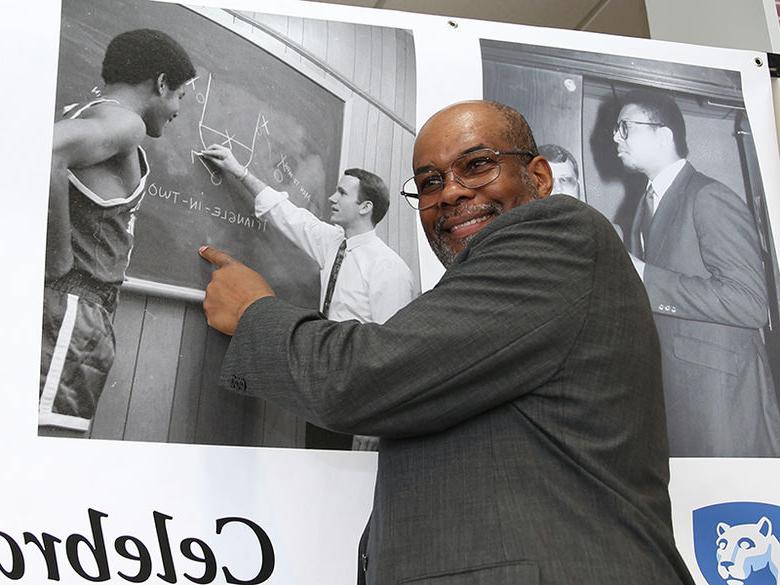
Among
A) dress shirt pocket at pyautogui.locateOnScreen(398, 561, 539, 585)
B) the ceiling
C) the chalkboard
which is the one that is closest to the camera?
dress shirt pocket at pyautogui.locateOnScreen(398, 561, 539, 585)

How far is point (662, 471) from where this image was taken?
1.04 m

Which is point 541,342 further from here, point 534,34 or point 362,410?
point 534,34

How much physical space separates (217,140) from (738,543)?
0.99 meters

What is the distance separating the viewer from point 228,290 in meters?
1.27

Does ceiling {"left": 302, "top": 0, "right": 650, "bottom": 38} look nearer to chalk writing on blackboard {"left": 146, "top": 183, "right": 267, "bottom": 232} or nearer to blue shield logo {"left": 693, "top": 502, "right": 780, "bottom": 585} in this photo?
chalk writing on blackboard {"left": 146, "top": 183, "right": 267, "bottom": 232}

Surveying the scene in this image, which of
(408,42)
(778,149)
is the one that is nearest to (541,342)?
(408,42)

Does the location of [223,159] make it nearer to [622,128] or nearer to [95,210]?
[95,210]

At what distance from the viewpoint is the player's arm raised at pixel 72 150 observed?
1.25 metres

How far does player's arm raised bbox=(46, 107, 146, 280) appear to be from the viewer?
125cm

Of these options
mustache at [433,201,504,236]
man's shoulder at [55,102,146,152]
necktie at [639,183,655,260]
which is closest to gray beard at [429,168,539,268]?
mustache at [433,201,504,236]

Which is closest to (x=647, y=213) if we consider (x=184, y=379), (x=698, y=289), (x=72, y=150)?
(x=698, y=289)

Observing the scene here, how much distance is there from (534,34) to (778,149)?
488 millimetres

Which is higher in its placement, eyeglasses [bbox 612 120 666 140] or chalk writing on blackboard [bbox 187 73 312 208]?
eyeglasses [bbox 612 120 666 140]

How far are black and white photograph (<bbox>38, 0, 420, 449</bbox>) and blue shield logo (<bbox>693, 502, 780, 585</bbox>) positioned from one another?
0.54 metres
